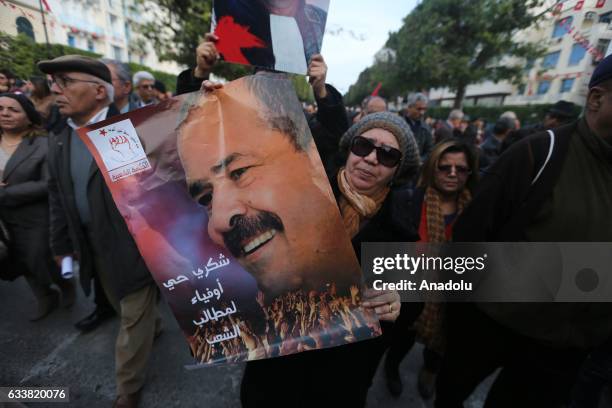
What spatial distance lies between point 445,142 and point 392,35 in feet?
97.2

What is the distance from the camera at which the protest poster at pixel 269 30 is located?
3.85 ft

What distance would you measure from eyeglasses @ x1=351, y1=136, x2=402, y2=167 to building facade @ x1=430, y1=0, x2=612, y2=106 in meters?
1.18

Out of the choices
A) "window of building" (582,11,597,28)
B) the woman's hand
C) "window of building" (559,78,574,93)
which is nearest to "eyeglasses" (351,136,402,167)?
the woman's hand

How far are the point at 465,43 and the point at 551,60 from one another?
39.1 feet

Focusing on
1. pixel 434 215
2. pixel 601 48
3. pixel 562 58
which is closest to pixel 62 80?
pixel 434 215

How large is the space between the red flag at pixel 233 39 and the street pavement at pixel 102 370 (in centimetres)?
230

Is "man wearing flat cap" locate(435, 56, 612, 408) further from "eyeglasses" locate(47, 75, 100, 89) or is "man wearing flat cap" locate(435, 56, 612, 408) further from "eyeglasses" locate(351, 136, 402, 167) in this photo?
"eyeglasses" locate(47, 75, 100, 89)

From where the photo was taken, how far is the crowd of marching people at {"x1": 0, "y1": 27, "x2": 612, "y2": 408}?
1.21 m

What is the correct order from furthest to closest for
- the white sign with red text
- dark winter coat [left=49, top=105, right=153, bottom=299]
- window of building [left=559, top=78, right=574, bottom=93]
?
1. window of building [left=559, top=78, right=574, bottom=93]
2. dark winter coat [left=49, top=105, right=153, bottom=299]
3. the white sign with red text

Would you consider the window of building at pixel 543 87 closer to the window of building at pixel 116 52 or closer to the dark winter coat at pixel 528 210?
the dark winter coat at pixel 528 210

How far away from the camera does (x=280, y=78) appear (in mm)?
897

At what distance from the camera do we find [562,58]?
24094 millimetres

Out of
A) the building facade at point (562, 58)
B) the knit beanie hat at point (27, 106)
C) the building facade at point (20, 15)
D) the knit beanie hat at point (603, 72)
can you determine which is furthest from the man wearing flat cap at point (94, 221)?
the building facade at point (562, 58)

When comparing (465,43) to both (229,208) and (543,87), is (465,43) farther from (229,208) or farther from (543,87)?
(229,208)
